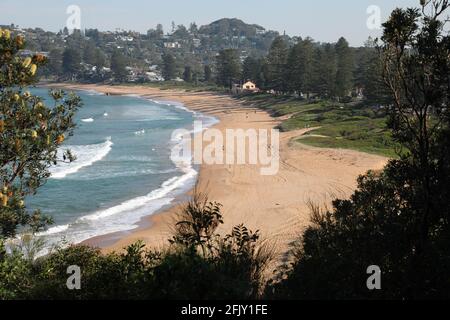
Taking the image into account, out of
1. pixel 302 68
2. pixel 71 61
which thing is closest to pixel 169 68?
pixel 71 61

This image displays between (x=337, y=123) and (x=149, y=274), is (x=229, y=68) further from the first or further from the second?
(x=149, y=274)

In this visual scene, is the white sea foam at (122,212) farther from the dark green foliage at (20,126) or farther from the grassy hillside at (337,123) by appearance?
the grassy hillside at (337,123)

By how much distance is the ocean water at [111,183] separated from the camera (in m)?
21.6

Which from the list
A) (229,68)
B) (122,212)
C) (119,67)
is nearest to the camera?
(122,212)

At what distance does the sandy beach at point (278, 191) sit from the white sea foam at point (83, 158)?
938 cm

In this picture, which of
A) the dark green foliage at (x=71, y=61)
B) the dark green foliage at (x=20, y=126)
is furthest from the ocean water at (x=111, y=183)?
the dark green foliage at (x=71, y=61)

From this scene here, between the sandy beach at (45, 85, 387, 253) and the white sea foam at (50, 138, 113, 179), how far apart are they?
9.38m

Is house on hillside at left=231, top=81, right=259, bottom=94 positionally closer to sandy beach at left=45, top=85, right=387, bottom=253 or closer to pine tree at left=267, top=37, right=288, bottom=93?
pine tree at left=267, top=37, right=288, bottom=93

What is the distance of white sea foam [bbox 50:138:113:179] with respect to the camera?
32.3 meters

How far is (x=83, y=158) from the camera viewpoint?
1502 inches

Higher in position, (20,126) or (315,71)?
(315,71)

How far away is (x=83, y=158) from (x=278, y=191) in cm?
1949

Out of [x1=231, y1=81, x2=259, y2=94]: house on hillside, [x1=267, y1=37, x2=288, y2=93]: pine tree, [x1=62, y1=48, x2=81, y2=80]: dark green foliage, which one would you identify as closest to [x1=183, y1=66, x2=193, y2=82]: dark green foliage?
[x1=231, y1=81, x2=259, y2=94]: house on hillside
